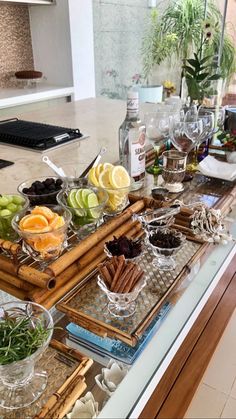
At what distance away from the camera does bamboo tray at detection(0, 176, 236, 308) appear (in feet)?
2.05

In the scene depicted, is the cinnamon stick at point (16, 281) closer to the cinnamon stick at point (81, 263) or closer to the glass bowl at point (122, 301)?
the cinnamon stick at point (81, 263)

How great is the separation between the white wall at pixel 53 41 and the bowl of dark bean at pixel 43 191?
2.12 m

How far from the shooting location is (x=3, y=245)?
2.25 ft

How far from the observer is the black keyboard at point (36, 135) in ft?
4.62

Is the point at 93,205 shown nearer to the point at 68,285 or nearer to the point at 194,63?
the point at 68,285

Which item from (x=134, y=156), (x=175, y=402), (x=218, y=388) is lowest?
(x=218, y=388)

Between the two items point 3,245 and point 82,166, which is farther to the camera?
point 82,166

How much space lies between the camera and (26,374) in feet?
1.72

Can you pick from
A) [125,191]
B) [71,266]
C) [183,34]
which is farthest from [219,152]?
[183,34]

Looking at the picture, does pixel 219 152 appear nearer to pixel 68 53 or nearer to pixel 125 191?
pixel 125 191

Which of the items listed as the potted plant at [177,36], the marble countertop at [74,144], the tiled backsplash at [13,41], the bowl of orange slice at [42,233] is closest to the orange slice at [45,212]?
the bowl of orange slice at [42,233]

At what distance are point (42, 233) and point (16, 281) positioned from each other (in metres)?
0.10

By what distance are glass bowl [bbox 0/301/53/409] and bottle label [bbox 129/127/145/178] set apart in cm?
57

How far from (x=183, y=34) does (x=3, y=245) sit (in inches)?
148
